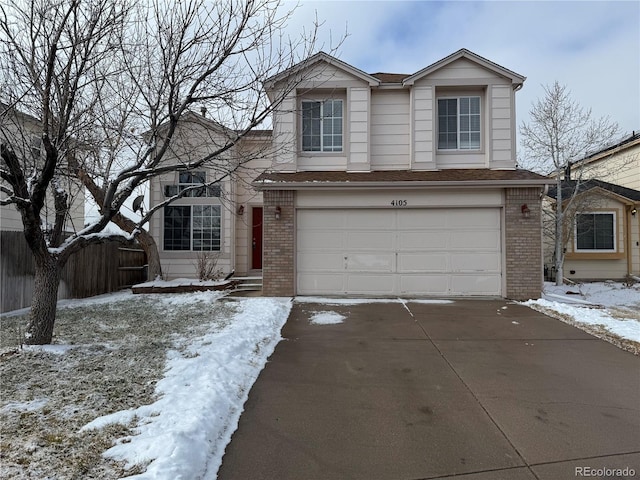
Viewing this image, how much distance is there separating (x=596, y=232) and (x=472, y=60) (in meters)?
10.2

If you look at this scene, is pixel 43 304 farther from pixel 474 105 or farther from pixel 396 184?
pixel 474 105

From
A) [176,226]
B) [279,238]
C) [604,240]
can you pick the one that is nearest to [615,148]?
[604,240]

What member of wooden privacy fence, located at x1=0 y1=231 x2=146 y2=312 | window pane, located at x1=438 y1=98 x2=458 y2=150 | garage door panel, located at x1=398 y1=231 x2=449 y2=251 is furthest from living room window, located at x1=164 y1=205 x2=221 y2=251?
window pane, located at x1=438 y1=98 x2=458 y2=150

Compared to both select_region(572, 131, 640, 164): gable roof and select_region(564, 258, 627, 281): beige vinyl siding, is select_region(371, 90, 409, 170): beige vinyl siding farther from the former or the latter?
select_region(564, 258, 627, 281): beige vinyl siding

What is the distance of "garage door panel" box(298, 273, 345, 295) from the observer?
33.8 ft

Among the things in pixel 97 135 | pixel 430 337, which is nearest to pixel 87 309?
pixel 97 135

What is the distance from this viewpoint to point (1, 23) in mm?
4719

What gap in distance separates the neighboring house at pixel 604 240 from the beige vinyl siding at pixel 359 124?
34.1ft

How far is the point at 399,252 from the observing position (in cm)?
1023

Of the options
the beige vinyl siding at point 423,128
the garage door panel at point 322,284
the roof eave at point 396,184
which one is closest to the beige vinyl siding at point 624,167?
the roof eave at point 396,184

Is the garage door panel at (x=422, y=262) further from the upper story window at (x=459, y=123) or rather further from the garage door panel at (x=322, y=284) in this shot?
the upper story window at (x=459, y=123)

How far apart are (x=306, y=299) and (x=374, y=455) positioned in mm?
6797

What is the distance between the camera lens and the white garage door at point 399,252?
10.1 m

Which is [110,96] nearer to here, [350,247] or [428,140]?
[350,247]
